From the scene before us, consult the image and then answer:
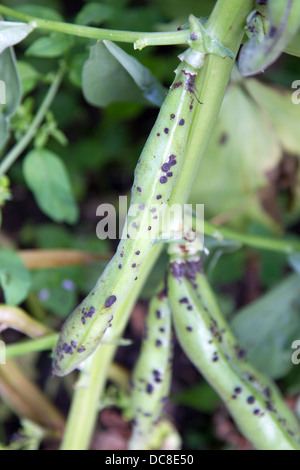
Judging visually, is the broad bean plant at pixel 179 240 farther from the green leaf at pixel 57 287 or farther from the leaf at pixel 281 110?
Result: the leaf at pixel 281 110

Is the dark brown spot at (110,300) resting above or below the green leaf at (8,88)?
below

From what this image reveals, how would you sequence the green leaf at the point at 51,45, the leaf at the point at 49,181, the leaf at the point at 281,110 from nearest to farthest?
the green leaf at the point at 51,45
the leaf at the point at 49,181
the leaf at the point at 281,110

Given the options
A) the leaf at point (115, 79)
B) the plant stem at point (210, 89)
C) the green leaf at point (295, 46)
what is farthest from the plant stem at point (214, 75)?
the leaf at point (115, 79)

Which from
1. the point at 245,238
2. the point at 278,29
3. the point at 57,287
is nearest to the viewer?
the point at 278,29

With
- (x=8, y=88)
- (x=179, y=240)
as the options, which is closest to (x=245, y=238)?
(x=179, y=240)

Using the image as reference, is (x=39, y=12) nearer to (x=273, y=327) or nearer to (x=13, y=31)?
(x=13, y=31)

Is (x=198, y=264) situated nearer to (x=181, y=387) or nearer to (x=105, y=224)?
(x=105, y=224)

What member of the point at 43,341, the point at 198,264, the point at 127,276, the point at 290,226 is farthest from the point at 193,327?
the point at 290,226
